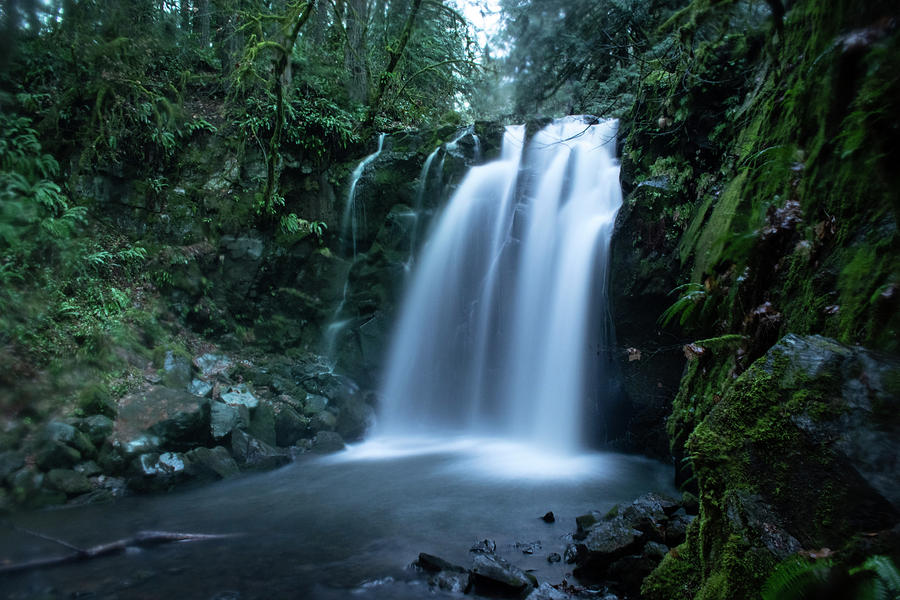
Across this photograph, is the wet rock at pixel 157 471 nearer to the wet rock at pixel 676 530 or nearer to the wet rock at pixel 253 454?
the wet rock at pixel 253 454

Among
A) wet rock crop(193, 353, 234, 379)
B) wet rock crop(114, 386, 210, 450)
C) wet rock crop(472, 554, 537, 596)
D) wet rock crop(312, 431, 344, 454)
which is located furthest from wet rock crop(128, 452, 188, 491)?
wet rock crop(472, 554, 537, 596)

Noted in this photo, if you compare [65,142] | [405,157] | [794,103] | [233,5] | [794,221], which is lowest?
[794,221]

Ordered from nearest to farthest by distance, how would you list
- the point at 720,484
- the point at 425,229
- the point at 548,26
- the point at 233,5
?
the point at 720,484, the point at 425,229, the point at 233,5, the point at 548,26

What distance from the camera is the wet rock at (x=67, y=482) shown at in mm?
5273

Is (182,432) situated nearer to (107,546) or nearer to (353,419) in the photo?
(107,546)

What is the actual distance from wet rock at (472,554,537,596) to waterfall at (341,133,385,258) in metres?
8.22

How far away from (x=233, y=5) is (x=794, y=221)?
40.9 ft

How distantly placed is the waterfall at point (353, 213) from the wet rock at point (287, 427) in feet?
13.3

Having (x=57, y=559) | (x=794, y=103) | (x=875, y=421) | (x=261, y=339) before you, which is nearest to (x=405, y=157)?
(x=261, y=339)

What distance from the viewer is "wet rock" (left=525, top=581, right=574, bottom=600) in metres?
3.18

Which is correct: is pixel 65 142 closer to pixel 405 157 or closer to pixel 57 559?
pixel 405 157

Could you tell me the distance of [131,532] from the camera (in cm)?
452

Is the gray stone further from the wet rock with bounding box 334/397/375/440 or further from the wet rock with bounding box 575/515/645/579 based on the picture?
the wet rock with bounding box 575/515/645/579

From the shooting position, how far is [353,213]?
1077cm
